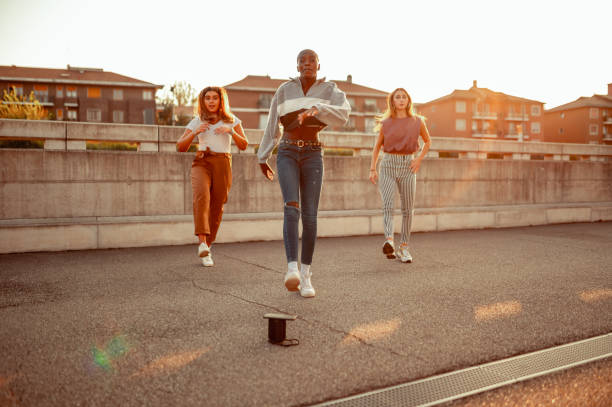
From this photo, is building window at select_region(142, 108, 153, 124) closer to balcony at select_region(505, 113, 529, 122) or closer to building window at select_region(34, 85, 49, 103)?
building window at select_region(34, 85, 49, 103)

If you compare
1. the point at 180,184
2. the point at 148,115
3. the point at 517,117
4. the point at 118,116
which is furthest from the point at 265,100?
the point at 180,184

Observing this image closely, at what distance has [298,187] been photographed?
428cm

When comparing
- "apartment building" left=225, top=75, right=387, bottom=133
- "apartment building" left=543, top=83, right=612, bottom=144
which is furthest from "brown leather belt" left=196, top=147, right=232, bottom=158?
"apartment building" left=543, top=83, right=612, bottom=144

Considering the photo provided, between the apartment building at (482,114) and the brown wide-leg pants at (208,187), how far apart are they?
3064 inches

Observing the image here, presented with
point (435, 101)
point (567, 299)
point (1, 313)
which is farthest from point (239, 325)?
point (435, 101)

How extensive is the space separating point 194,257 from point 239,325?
313cm

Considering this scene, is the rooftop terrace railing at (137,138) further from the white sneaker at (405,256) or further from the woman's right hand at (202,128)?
the white sneaker at (405,256)

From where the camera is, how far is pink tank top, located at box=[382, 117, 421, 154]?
5.95m

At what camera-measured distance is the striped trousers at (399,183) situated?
6012 millimetres

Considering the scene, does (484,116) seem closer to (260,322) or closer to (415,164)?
(415,164)

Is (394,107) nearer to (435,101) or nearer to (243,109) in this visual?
(243,109)

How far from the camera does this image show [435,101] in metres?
81.9

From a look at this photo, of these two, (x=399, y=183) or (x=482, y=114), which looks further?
(x=482, y=114)

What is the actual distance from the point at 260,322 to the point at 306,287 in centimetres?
89
